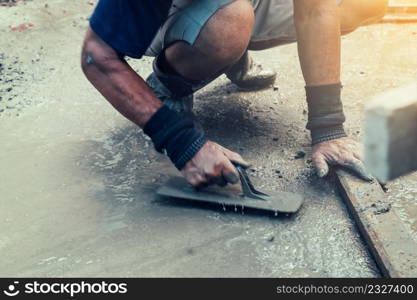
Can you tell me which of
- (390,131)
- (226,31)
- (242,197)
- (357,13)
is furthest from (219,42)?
(390,131)

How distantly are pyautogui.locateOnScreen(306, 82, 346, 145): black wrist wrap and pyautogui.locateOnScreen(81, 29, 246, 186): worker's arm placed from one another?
1.43ft

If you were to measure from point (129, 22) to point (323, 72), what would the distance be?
2.75 ft

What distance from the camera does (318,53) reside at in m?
2.19

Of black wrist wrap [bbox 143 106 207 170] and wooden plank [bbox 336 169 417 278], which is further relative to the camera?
black wrist wrap [bbox 143 106 207 170]

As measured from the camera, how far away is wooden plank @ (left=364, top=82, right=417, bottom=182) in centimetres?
73

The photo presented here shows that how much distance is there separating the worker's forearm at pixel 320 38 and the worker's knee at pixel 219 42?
25 cm

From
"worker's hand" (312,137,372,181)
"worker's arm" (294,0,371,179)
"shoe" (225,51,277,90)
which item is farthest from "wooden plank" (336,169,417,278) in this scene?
"shoe" (225,51,277,90)

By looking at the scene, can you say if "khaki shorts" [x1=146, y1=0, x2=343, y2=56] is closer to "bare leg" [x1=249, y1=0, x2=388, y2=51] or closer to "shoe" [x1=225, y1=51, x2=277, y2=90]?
"bare leg" [x1=249, y1=0, x2=388, y2=51]

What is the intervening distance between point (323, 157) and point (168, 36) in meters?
0.82

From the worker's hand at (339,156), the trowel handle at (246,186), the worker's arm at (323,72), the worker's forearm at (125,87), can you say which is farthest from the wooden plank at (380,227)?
the worker's forearm at (125,87)

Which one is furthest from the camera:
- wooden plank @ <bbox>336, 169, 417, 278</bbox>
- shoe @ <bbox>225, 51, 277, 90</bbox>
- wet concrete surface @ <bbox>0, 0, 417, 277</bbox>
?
shoe @ <bbox>225, 51, 277, 90</bbox>

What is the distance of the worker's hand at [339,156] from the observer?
6.77ft

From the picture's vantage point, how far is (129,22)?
6.11ft

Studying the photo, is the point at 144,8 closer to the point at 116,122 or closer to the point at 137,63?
the point at 116,122
